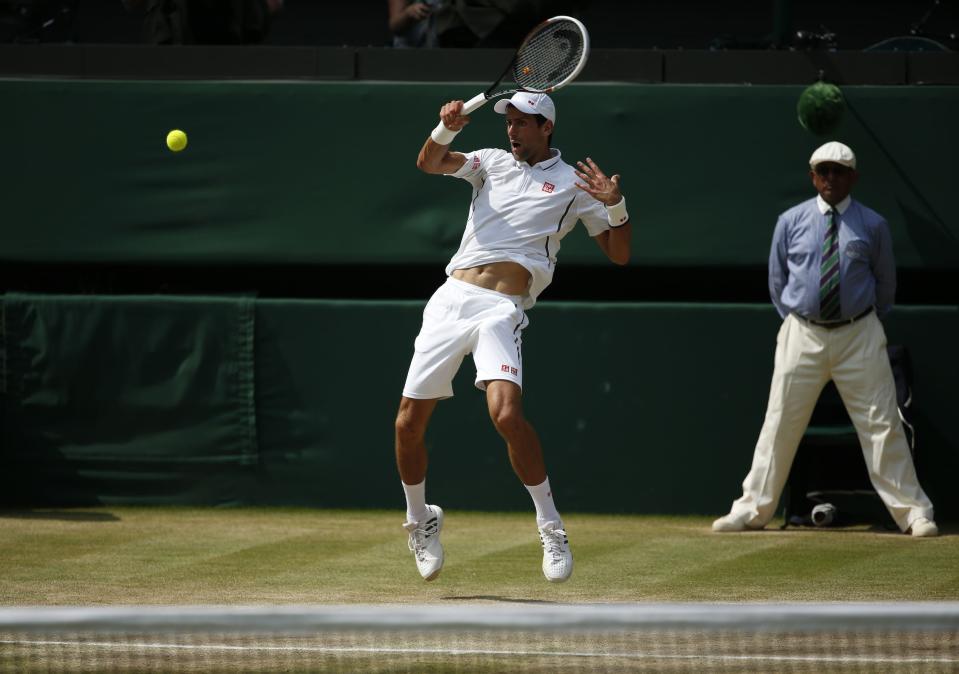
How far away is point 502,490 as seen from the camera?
8.46 m

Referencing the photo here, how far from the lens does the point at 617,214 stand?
19.9ft

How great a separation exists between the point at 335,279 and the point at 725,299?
96.0 inches

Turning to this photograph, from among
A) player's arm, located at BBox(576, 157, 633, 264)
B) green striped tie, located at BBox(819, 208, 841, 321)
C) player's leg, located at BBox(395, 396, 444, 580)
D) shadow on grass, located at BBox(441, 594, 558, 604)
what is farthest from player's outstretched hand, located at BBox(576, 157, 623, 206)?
green striped tie, located at BBox(819, 208, 841, 321)

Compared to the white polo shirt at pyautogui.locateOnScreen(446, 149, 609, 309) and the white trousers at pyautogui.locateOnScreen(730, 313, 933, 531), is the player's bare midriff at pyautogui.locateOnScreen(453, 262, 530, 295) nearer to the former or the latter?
the white polo shirt at pyautogui.locateOnScreen(446, 149, 609, 309)

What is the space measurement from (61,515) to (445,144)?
3.61 meters

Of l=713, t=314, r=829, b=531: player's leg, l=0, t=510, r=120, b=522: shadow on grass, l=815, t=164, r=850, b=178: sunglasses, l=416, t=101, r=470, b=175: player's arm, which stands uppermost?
l=416, t=101, r=470, b=175: player's arm

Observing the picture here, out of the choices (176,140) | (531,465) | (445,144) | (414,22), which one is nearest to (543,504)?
(531,465)

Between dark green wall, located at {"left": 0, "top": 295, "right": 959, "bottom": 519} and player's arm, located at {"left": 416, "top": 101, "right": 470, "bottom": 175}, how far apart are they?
7.57 feet

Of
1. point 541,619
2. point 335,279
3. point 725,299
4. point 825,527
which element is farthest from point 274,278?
point 541,619

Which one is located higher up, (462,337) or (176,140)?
(176,140)

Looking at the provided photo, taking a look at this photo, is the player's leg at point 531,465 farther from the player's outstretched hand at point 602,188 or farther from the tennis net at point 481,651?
the player's outstretched hand at point 602,188

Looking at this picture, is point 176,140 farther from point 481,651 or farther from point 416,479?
point 481,651

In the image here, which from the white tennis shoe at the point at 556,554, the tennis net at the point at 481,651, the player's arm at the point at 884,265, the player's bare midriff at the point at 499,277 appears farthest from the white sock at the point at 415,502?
the player's arm at the point at 884,265

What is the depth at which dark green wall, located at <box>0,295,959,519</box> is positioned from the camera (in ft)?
27.5
